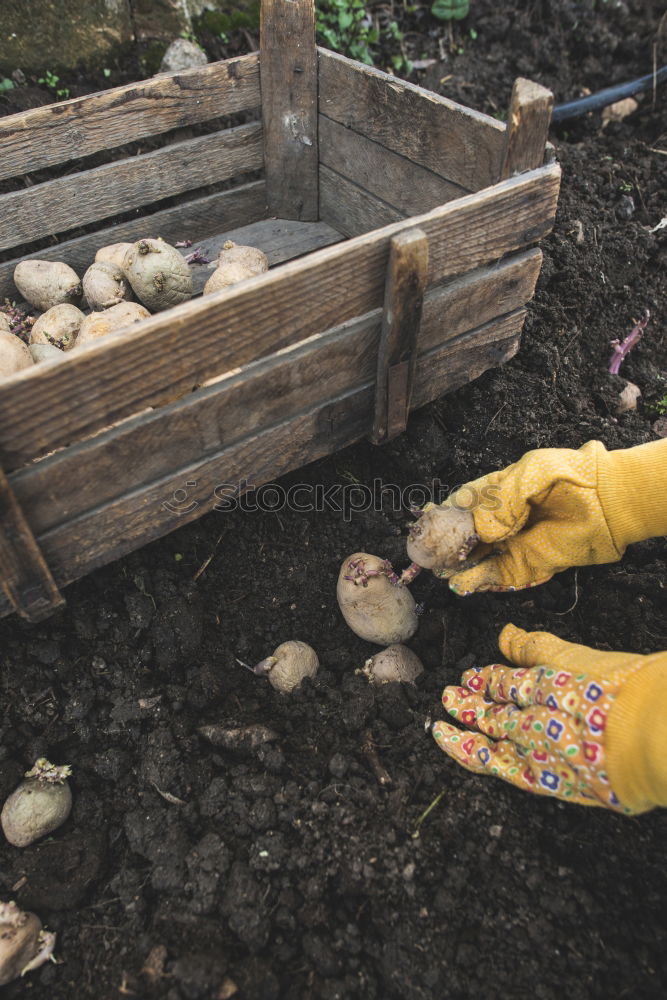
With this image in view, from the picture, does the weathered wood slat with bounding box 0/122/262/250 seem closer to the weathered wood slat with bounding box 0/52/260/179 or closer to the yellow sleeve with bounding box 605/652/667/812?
the weathered wood slat with bounding box 0/52/260/179

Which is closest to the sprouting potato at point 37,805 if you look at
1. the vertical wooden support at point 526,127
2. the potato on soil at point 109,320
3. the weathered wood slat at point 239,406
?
the weathered wood slat at point 239,406

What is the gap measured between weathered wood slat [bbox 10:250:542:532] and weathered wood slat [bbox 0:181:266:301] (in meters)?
1.82

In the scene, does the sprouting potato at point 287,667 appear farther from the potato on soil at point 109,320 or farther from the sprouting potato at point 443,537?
the potato on soil at point 109,320

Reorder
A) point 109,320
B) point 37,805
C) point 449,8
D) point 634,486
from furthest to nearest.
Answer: point 449,8 < point 109,320 < point 37,805 < point 634,486

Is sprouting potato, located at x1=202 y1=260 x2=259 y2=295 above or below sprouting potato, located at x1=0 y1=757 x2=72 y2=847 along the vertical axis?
above

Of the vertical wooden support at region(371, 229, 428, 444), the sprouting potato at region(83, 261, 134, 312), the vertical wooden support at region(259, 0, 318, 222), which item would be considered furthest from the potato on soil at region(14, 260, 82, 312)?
the vertical wooden support at region(371, 229, 428, 444)

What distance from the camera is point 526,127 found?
2.53 m

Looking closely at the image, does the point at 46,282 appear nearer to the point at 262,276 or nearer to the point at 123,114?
the point at 123,114

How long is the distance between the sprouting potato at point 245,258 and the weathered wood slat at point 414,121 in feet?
2.77

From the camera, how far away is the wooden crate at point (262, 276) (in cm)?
205

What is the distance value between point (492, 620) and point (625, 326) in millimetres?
1961

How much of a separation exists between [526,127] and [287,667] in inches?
87.5

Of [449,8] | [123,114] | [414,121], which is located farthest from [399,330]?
[449,8]

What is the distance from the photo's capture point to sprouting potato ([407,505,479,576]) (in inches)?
90.7
